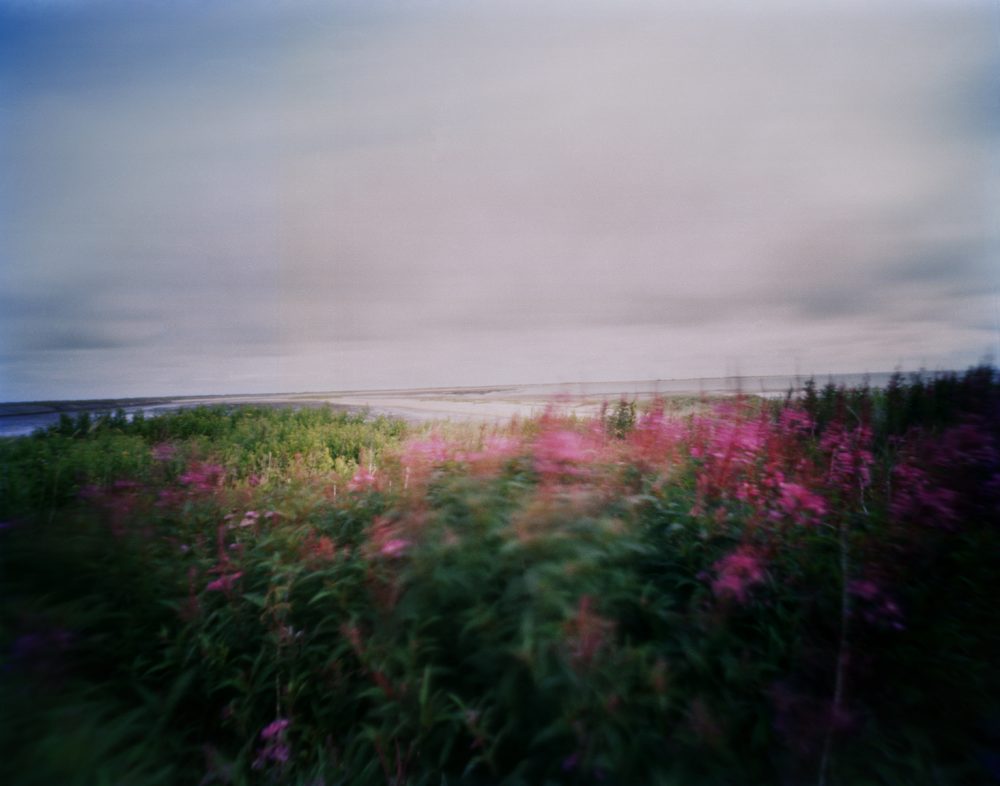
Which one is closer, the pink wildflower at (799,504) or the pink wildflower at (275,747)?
the pink wildflower at (275,747)

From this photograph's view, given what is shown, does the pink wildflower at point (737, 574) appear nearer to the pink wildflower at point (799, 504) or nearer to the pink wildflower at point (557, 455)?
the pink wildflower at point (799, 504)

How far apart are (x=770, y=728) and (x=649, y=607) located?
0.66m

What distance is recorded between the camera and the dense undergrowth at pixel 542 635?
1802 millimetres

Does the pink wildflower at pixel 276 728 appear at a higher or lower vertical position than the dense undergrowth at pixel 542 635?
lower

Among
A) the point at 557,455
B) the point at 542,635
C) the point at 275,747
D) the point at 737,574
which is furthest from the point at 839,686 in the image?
the point at 275,747

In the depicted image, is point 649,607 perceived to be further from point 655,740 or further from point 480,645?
point 480,645

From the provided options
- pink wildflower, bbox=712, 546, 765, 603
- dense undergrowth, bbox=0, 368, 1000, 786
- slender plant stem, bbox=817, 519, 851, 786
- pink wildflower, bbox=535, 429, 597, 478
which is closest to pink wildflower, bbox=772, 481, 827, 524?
dense undergrowth, bbox=0, 368, 1000, 786

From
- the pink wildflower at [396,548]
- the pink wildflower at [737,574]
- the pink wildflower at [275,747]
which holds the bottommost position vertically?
the pink wildflower at [275,747]

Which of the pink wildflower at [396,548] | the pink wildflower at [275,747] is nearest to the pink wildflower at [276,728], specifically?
the pink wildflower at [275,747]

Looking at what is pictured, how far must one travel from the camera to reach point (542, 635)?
6.01ft

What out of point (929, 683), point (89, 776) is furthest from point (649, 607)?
point (89, 776)

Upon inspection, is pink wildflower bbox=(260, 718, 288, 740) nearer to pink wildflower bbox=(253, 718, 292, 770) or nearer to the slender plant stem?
pink wildflower bbox=(253, 718, 292, 770)

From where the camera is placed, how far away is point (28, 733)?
5.23 feet

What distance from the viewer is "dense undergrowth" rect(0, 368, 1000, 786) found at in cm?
180
